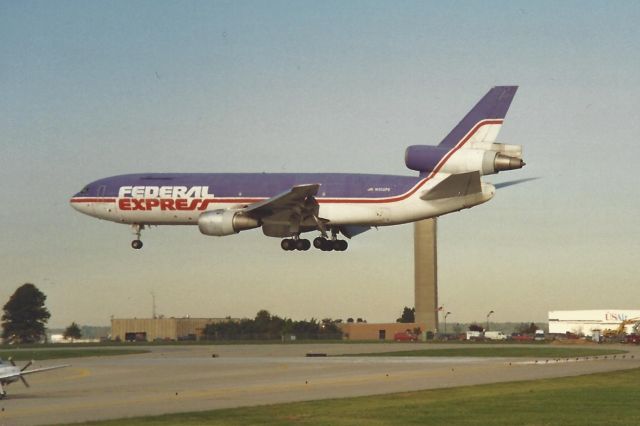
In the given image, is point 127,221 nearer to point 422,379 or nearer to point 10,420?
point 422,379

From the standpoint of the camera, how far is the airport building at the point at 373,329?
597ft

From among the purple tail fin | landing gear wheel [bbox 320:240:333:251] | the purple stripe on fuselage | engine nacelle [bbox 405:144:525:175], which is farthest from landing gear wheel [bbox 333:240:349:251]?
the purple tail fin

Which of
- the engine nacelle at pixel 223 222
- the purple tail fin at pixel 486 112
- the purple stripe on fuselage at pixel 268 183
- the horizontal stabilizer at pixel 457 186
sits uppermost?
the purple tail fin at pixel 486 112

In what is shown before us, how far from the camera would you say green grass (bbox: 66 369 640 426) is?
1182 inches

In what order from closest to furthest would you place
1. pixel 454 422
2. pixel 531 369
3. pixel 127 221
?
pixel 454 422 → pixel 531 369 → pixel 127 221

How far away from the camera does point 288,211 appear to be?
216ft

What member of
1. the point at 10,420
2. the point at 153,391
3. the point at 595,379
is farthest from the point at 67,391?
the point at 595,379

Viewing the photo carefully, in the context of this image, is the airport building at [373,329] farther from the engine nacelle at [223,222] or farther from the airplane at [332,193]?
the engine nacelle at [223,222]

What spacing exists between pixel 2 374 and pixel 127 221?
112 feet

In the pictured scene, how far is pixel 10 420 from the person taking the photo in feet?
102

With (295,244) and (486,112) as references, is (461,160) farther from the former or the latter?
(295,244)

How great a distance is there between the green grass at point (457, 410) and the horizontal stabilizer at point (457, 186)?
21123mm

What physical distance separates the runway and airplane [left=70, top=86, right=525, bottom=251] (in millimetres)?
9196

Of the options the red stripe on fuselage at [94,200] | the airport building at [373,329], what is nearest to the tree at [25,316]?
the airport building at [373,329]
